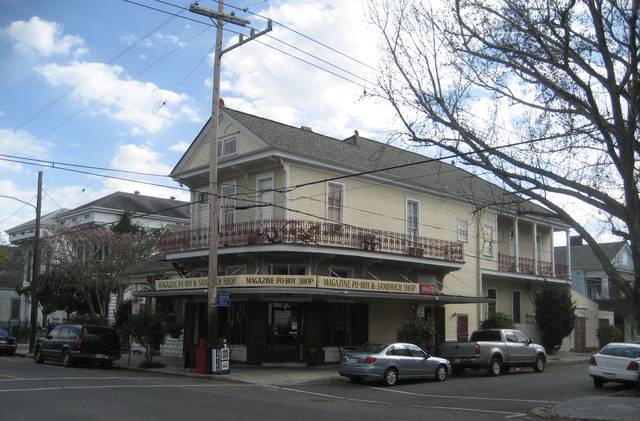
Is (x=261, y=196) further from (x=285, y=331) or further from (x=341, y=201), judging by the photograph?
(x=285, y=331)

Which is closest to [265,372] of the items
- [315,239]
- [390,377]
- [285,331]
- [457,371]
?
[285,331]

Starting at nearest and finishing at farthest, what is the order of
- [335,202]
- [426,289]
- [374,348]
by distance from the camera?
[374,348] → [426,289] → [335,202]

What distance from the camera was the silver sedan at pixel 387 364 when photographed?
20625 millimetres

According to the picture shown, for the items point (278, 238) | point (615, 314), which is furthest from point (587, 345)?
point (278, 238)

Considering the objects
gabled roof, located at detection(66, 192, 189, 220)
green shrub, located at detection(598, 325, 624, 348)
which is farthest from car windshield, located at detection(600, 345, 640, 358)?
gabled roof, located at detection(66, 192, 189, 220)

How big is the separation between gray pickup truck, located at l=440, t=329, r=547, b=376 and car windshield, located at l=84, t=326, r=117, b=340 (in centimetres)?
1328

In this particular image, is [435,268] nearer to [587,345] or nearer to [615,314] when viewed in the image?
[587,345]

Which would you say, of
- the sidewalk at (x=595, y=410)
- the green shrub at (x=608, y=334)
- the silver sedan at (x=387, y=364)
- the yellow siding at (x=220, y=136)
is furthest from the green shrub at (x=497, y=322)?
the sidewalk at (x=595, y=410)

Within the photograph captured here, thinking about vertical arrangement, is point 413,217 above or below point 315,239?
above

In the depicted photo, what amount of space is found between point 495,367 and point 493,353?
1.97 feet

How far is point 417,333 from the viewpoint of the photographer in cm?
2605

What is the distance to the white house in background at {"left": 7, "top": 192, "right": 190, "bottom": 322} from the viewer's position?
167ft

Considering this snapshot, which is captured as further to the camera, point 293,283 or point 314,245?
point 314,245

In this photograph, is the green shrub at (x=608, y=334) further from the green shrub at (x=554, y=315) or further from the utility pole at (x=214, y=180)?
the utility pole at (x=214, y=180)
